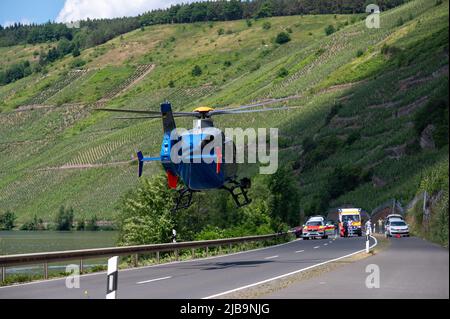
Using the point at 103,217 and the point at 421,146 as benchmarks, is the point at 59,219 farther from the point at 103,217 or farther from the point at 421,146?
the point at 421,146

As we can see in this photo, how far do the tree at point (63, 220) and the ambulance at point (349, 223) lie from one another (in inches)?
3818

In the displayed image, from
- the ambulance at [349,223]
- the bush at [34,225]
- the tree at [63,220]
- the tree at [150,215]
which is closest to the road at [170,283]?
the tree at [150,215]

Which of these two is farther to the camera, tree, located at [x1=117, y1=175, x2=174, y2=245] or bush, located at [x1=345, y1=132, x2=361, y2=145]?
bush, located at [x1=345, y1=132, x2=361, y2=145]

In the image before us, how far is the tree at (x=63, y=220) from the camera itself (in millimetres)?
157750

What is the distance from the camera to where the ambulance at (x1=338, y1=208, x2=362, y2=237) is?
6712 cm

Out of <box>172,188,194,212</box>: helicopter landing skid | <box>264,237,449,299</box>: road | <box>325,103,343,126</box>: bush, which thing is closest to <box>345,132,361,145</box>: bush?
<box>325,103,343,126</box>: bush

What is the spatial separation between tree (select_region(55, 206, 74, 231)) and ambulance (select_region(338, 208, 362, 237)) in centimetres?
9698

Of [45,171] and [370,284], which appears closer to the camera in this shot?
[370,284]

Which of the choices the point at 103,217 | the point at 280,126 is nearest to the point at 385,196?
the point at 280,126

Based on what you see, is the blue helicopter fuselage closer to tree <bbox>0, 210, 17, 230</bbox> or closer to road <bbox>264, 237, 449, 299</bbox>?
road <bbox>264, 237, 449, 299</bbox>
